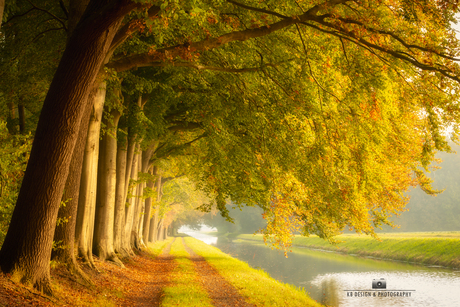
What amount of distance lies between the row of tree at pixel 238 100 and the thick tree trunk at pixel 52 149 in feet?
0.08

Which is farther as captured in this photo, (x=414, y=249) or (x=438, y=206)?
(x=438, y=206)

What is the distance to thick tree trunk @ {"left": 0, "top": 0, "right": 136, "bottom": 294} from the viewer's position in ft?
20.4

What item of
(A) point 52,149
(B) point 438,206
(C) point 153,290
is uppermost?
(B) point 438,206

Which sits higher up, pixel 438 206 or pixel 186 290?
pixel 438 206

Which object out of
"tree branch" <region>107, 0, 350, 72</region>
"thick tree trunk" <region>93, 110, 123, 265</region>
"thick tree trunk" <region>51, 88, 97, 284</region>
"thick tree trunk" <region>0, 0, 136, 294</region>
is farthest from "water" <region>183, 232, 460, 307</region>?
"thick tree trunk" <region>0, 0, 136, 294</region>

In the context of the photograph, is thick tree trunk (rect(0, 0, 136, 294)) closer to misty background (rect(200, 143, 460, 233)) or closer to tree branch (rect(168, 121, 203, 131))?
tree branch (rect(168, 121, 203, 131))

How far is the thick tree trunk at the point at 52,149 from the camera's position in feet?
20.4

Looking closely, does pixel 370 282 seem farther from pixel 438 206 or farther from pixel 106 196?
pixel 438 206

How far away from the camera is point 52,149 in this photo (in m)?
6.32

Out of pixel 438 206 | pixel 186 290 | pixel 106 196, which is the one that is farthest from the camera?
pixel 438 206

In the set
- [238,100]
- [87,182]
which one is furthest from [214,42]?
[87,182]

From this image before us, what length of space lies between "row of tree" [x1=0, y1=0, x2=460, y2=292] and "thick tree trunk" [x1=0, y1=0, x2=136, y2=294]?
2 centimetres

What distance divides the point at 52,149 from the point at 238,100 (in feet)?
23.5

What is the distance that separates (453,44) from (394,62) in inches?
51.5
